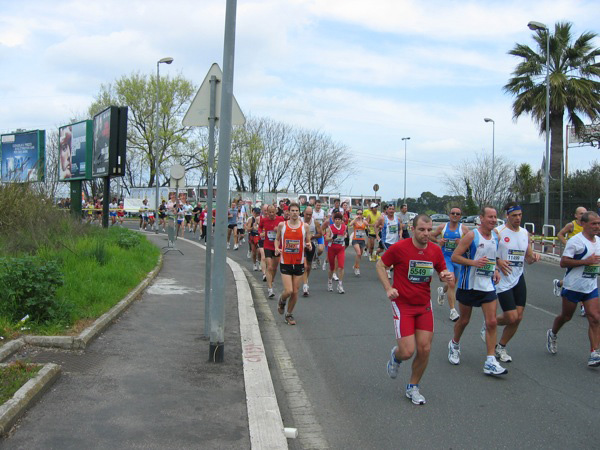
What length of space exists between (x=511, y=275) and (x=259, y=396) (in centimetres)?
326

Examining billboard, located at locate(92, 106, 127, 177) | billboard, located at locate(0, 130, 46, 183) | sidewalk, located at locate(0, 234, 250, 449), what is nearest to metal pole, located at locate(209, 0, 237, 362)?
sidewalk, located at locate(0, 234, 250, 449)

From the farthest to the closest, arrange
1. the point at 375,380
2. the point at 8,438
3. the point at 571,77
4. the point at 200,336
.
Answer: the point at 571,77, the point at 200,336, the point at 375,380, the point at 8,438

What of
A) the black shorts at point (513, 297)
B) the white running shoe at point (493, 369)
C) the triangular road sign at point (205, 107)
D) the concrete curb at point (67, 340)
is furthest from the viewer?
the triangular road sign at point (205, 107)

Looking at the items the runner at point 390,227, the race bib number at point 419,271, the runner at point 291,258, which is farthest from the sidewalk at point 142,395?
the runner at point 390,227

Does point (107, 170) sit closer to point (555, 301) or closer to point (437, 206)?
point (555, 301)

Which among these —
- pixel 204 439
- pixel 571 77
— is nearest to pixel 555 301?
pixel 204 439

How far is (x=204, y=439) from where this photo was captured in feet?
Result: 13.7

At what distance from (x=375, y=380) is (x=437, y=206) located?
162 ft

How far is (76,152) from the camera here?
1839cm

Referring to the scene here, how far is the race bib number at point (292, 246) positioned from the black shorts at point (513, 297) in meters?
3.34

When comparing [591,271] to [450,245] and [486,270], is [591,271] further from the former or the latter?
[450,245]

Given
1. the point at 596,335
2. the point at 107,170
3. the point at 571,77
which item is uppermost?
the point at 571,77

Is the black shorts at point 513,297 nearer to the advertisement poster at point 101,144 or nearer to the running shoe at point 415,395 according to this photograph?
the running shoe at point 415,395

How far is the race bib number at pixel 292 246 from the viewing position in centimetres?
885
